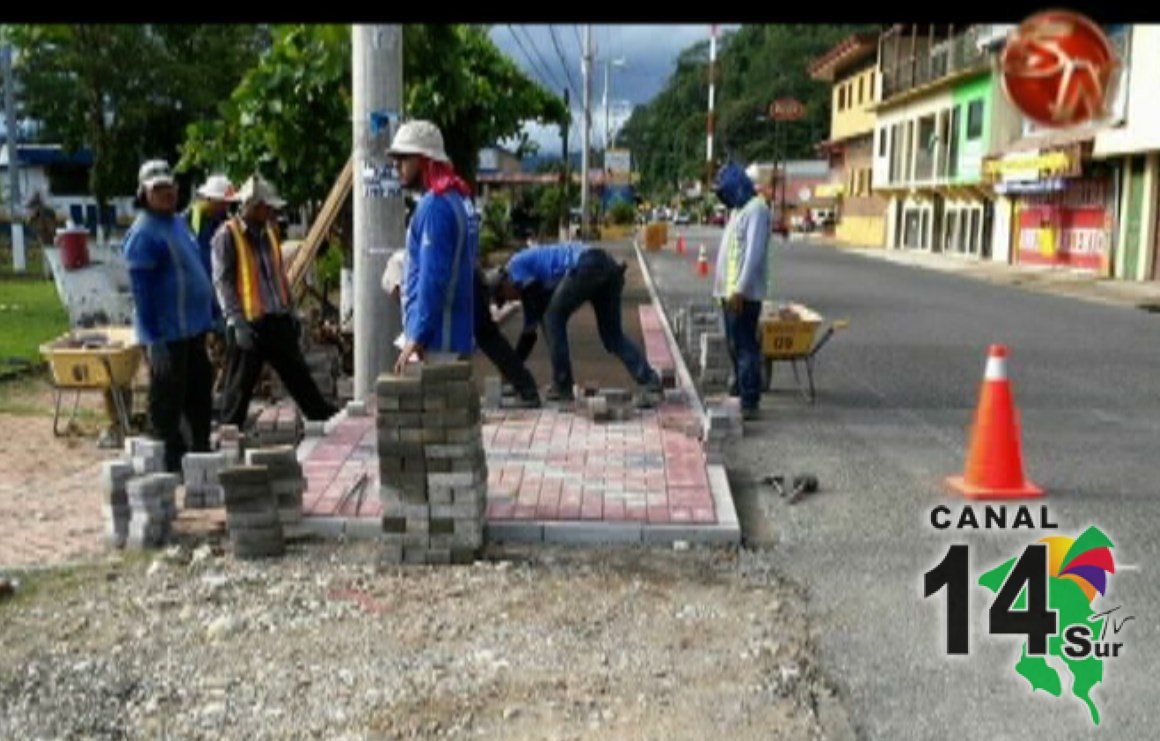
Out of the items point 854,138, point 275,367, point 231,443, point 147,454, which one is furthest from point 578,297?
point 854,138

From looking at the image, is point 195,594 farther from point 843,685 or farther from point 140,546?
point 843,685

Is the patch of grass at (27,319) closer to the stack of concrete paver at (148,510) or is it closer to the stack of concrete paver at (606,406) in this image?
the stack of concrete paver at (606,406)

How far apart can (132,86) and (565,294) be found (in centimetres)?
2297

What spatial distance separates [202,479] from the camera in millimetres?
5957

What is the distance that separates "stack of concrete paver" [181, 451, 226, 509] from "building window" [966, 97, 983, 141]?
37.9 metres

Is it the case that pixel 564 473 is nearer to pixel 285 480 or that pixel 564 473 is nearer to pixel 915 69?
pixel 285 480

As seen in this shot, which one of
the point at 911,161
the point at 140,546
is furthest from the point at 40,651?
the point at 911,161

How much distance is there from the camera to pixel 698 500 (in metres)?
5.98

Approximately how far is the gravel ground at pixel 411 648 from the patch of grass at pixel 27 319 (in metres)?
7.36

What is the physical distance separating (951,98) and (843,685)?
43117mm

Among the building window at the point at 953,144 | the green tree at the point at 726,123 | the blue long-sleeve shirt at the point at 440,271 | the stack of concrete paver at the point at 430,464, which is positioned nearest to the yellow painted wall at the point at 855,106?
the green tree at the point at 726,123

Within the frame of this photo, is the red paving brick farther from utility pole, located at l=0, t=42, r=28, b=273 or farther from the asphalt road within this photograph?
utility pole, located at l=0, t=42, r=28, b=273

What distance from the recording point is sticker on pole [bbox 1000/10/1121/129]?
118 cm

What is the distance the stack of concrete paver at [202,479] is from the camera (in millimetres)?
5926
